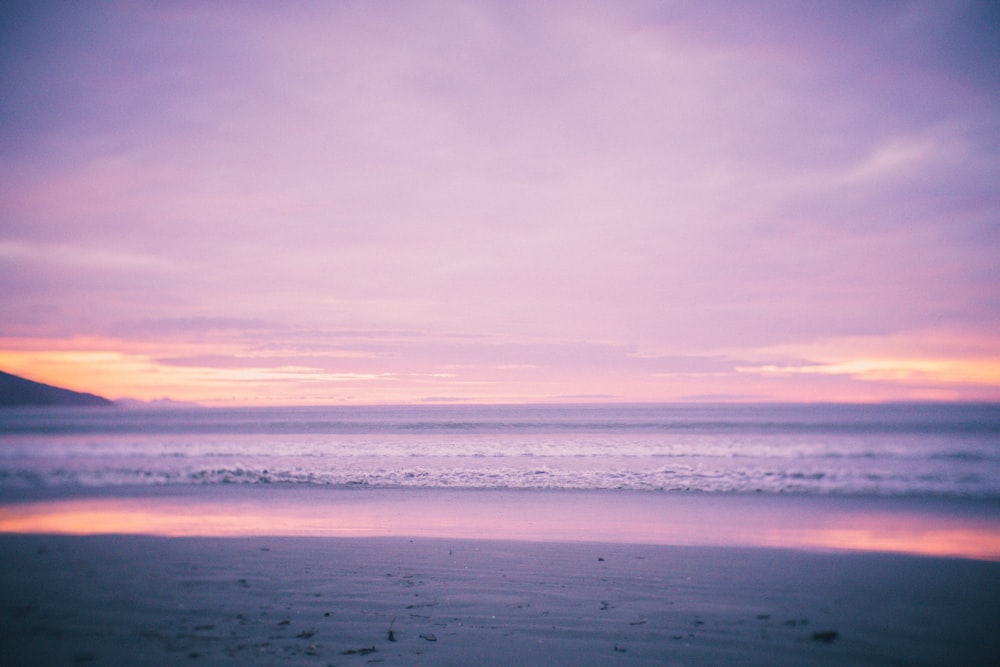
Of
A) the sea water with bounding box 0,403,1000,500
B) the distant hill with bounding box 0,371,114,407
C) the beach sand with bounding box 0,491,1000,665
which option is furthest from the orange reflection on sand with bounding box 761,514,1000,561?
the distant hill with bounding box 0,371,114,407

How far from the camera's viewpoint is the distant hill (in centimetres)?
13325

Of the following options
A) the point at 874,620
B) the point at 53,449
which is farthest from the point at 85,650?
the point at 53,449

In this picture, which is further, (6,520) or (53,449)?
(53,449)

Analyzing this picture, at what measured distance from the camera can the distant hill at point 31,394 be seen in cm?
13325

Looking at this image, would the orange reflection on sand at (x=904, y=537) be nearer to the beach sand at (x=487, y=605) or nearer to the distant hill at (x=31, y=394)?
the beach sand at (x=487, y=605)

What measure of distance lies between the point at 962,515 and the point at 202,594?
15280 millimetres

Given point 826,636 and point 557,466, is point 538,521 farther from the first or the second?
point 557,466

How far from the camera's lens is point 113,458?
82.5 feet

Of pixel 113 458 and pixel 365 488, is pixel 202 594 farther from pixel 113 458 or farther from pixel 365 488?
pixel 113 458

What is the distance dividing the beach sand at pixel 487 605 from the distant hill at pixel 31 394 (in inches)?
6270

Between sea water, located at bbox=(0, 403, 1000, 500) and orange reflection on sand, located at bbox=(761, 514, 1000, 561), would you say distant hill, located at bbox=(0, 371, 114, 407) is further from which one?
orange reflection on sand, located at bbox=(761, 514, 1000, 561)

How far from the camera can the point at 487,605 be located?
261 inches

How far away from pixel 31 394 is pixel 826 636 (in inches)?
7439

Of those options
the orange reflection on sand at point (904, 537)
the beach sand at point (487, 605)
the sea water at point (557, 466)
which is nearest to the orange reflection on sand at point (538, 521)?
the orange reflection on sand at point (904, 537)
